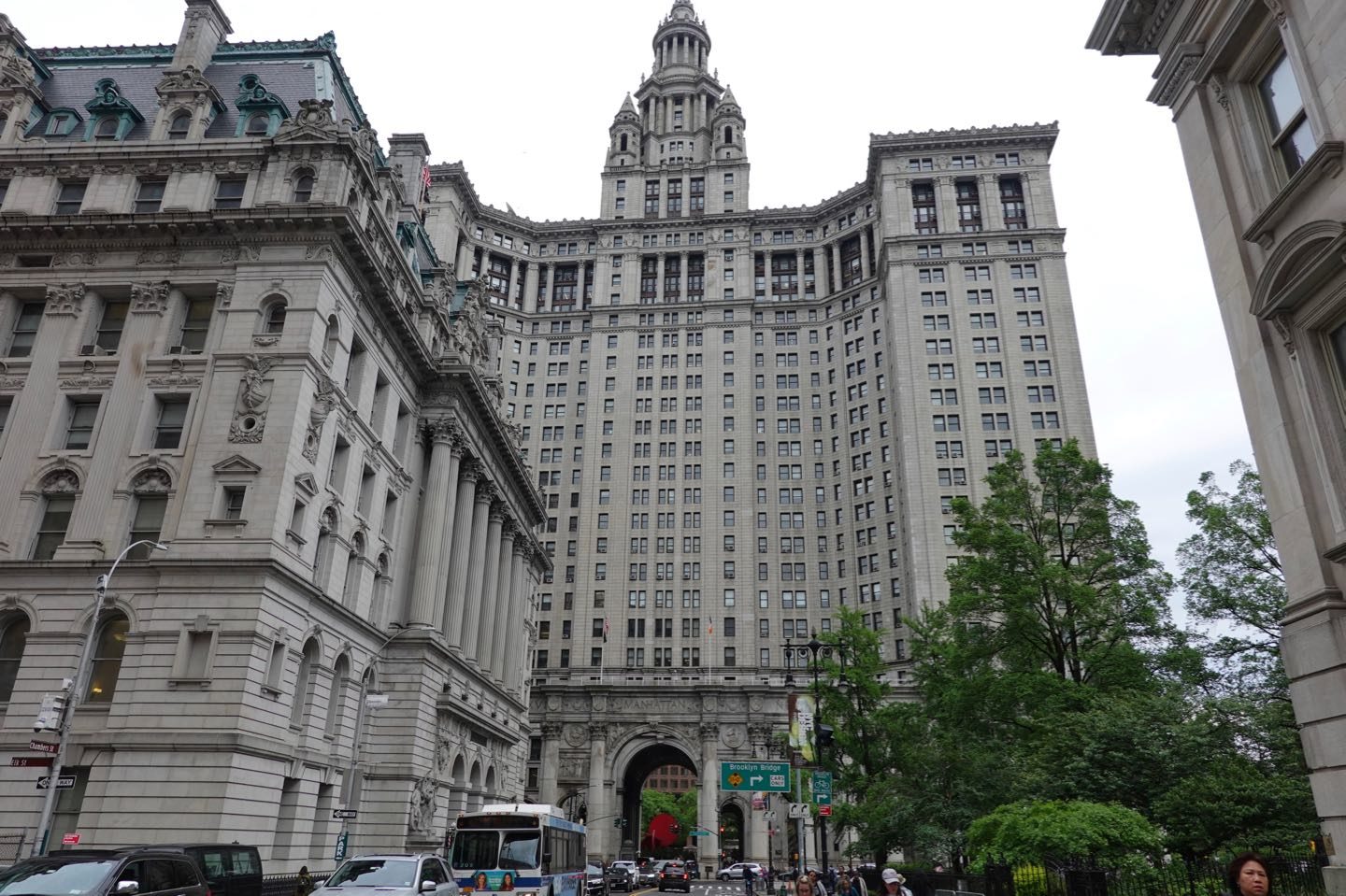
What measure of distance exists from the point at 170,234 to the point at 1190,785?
42406 mm

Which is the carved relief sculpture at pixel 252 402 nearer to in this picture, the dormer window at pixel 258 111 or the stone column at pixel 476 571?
the dormer window at pixel 258 111

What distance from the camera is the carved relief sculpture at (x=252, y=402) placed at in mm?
34500

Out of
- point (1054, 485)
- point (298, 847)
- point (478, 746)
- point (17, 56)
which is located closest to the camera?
point (298, 847)

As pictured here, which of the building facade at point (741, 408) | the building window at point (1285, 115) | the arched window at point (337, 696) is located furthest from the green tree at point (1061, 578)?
the building facade at point (741, 408)

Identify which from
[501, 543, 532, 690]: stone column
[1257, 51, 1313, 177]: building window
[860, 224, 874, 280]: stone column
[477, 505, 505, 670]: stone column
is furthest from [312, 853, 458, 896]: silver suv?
[860, 224, 874, 280]: stone column

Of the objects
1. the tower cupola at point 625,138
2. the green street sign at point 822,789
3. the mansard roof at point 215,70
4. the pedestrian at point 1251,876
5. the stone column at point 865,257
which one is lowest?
the pedestrian at point 1251,876

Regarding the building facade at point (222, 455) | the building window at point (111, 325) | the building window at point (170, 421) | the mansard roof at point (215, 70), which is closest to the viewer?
the building facade at point (222, 455)

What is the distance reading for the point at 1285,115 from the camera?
16.5m

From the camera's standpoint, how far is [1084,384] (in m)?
91.2

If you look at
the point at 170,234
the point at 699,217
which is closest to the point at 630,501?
the point at 699,217

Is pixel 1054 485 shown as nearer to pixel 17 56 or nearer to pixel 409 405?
pixel 409 405

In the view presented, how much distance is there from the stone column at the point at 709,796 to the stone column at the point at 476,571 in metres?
37.6

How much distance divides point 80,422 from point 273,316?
8.79 metres

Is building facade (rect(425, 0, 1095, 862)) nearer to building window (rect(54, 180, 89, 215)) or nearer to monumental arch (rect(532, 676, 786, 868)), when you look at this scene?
monumental arch (rect(532, 676, 786, 868))
